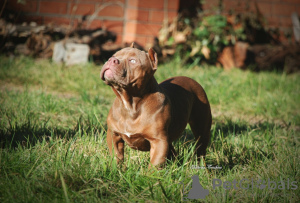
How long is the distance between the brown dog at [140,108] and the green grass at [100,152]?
6.3 inches

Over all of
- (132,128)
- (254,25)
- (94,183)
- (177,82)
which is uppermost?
(254,25)

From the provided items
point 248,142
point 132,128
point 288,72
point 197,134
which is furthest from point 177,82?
point 288,72

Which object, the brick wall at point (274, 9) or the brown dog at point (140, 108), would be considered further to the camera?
the brick wall at point (274, 9)

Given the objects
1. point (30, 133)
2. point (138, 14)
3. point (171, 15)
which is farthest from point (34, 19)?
point (30, 133)

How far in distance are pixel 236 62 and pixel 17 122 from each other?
16.0 feet

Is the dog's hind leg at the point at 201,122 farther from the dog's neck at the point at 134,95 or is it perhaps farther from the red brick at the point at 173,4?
the red brick at the point at 173,4

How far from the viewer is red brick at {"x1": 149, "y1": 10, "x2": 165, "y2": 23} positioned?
21.8 ft

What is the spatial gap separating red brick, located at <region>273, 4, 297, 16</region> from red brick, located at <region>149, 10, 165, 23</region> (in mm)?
2792

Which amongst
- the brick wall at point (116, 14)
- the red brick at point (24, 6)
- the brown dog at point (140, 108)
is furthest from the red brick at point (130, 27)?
the brown dog at point (140, 108)

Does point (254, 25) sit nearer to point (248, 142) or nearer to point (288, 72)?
Answer: point (288, 72)

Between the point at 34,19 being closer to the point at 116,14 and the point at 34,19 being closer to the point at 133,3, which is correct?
the point at 116,14

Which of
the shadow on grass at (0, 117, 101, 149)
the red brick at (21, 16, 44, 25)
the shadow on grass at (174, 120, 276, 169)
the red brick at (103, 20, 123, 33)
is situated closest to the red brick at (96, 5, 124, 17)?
the red brick at (103, 20, 123, 33)

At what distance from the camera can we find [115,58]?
6.91ft

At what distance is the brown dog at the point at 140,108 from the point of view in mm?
2121
